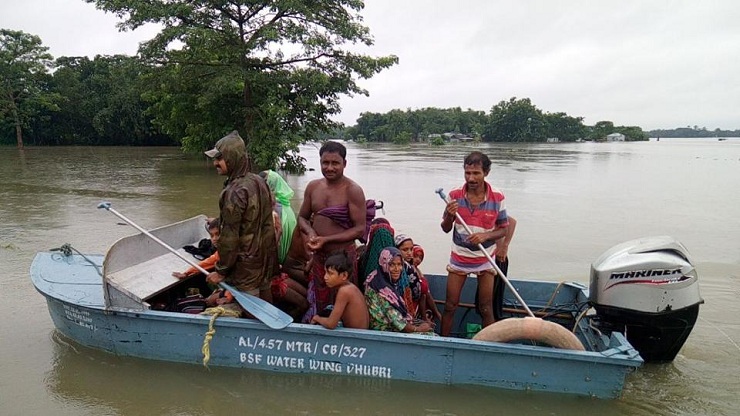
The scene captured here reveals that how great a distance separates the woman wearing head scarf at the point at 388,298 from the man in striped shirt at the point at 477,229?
0.52 meters

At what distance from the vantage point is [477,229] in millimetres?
3898

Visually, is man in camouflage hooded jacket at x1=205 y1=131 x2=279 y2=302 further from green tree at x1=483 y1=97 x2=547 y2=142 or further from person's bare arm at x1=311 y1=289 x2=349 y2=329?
green tree at x1=483 y1=97 x2=547 y2=142

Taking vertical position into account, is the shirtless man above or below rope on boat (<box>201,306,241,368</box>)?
above

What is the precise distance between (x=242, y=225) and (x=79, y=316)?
1671 millimetres

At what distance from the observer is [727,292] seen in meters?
6.35

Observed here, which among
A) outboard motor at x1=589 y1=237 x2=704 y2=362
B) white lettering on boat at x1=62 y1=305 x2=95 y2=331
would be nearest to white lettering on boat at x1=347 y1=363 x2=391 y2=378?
outboard motor at x1=589 y1=237 x2=704 y2=362

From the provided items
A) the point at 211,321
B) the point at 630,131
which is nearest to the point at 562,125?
the point at 630,131

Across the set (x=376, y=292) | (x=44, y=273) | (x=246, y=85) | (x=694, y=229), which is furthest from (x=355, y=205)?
(x=246, y=85)

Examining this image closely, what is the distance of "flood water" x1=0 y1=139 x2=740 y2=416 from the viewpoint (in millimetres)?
3637

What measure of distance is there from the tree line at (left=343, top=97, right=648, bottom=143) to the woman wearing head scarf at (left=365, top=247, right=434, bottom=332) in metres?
77.7

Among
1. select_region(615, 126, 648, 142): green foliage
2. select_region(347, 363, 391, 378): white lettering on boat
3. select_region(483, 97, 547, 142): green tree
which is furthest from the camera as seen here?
select_region(615, 126, 648, 142): green foliage

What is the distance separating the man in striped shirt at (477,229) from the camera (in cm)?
379

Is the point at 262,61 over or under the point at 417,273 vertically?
Result: over

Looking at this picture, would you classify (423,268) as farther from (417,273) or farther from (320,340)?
(320,340)
